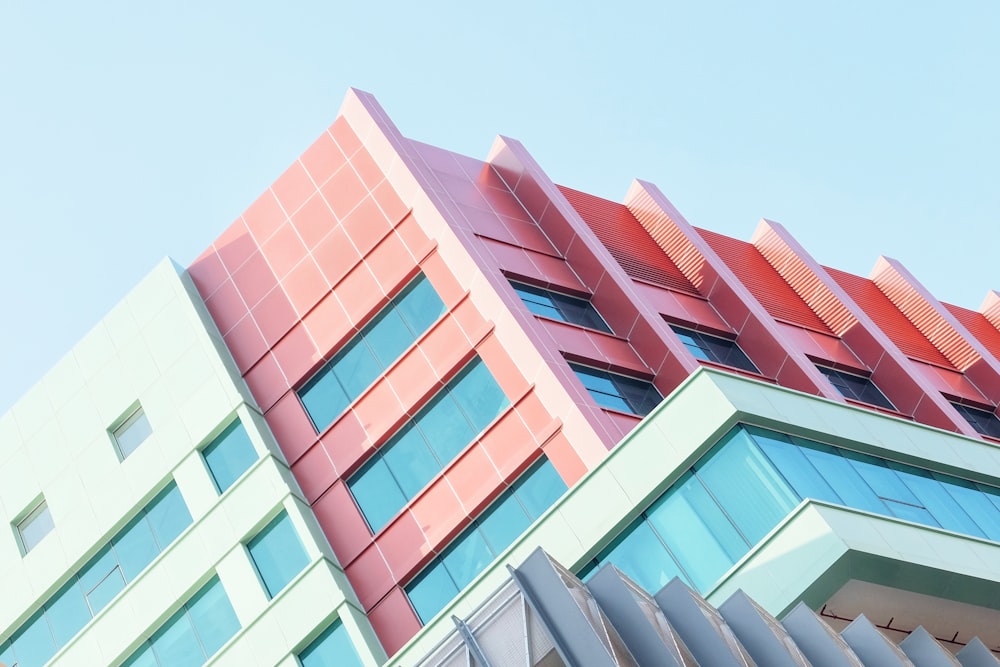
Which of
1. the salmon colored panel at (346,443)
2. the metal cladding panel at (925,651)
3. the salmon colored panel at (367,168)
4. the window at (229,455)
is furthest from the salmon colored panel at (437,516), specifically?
the metal cladding panel at (925,651)

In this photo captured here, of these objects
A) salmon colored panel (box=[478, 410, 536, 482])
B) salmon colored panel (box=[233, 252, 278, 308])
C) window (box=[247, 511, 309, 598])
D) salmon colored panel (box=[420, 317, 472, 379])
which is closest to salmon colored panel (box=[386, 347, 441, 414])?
salmon colored panel (box=[420, 317, 472, 379])

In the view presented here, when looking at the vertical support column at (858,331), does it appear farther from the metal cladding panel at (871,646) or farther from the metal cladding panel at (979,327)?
the metal cladding panel at (871,646)

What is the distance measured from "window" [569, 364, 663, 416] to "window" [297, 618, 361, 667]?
28.5 feet

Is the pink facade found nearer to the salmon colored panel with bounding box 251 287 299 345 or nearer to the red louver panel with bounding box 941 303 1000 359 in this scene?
the salmon colored panel with bounding box 251 287 299 345

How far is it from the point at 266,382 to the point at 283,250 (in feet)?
13.6

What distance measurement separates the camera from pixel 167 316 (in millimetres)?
41062

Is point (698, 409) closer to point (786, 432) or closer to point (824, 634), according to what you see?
point (786, 432)

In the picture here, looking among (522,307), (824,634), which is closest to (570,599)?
(824,634)

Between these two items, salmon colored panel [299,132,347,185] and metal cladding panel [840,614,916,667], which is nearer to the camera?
metal cladding panel [840,614,916,667]

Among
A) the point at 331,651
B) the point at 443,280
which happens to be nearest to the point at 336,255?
the point at 443,280

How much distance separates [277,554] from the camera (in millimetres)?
35250

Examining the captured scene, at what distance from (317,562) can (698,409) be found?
36.4 ft

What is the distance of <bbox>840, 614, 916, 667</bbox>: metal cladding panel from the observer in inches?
936

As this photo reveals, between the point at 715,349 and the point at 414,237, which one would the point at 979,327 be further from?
the point at 414,237
